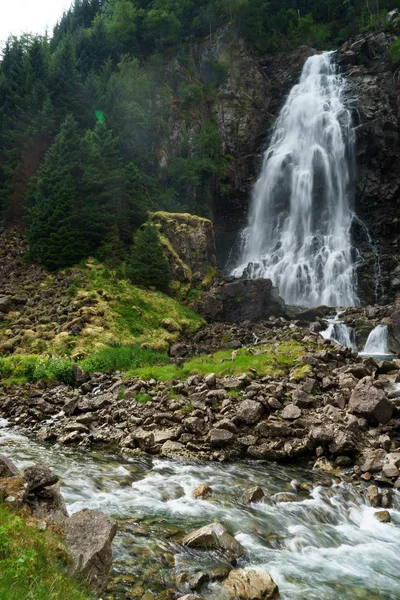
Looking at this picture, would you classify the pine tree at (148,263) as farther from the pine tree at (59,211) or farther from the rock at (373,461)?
the rock at (373,461)

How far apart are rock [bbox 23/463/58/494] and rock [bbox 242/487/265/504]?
3.79 metres

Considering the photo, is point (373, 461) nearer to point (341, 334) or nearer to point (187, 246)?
point (341, 334)

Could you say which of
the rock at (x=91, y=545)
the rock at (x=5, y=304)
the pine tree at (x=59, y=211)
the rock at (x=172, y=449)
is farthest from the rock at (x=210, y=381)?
the pine tree at (x=59, y=211)

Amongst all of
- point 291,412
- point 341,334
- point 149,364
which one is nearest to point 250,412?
point 291,412

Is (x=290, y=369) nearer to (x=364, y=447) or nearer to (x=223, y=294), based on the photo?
(x=364, y=447)

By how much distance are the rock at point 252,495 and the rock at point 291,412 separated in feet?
12.1

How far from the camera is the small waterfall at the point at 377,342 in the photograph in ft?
85.7

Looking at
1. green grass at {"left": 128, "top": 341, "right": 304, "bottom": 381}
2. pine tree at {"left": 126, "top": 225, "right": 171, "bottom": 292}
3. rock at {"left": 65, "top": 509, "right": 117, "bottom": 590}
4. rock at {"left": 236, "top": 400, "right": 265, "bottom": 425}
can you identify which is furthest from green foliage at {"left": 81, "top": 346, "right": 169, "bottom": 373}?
rock at {"left": 65, "top": 509, "right": 117, "bottom": 590}

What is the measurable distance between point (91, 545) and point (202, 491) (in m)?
3.89

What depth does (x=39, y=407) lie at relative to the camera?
546 inches

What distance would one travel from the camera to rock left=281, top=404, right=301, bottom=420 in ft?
38.6

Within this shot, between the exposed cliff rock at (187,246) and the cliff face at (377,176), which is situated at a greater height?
the cliff face at (377,176)

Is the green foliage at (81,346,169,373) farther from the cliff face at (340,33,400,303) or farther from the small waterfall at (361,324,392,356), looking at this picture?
the cliff face at (340,33,400,303)

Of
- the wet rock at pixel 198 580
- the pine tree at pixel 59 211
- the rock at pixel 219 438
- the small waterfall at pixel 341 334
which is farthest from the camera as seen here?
the pine tree at pixel 59 211
